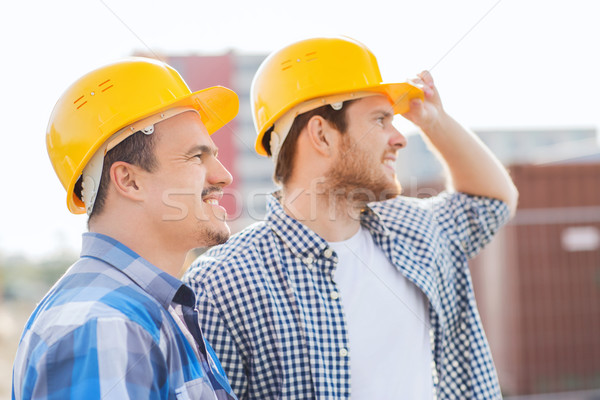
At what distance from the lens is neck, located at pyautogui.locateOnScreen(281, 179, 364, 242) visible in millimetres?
2727

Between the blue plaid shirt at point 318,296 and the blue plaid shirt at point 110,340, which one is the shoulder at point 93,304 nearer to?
the blue plaid shirt at point 110,340

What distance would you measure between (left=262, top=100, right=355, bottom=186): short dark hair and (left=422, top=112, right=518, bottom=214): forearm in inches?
20.6

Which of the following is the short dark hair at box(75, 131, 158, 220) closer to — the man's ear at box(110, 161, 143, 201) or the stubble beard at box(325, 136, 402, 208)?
the man's ear at box(110, 161, 143, 201)

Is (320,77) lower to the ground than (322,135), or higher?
higher

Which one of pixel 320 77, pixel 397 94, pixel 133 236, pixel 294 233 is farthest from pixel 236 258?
pixel 397 94

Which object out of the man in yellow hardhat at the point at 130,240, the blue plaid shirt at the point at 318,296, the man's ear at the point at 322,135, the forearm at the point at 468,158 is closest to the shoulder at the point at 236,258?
the blue plaid shirt at the point at 318,296

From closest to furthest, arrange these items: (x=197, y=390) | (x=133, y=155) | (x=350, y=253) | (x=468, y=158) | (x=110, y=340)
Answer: (x=110, y=340), (x=197, y=390), (x=133, y=155), (x=350, y=253), (x=468, y=158)

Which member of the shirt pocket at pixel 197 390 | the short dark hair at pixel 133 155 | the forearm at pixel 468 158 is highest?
the forearm at pixel 468 158

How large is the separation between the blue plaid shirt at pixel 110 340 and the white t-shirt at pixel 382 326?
836 millimetres

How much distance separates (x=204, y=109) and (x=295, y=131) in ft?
2.01

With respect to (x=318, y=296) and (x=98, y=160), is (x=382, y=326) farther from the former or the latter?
(x=98, y=160)

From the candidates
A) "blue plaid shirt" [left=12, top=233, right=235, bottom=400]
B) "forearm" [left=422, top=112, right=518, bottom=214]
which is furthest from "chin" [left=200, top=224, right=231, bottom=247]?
"forearm" [left=422, top=112, right=518, bottom=214]

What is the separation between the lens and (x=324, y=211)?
9.02ft

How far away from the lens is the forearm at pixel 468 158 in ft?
9.77
